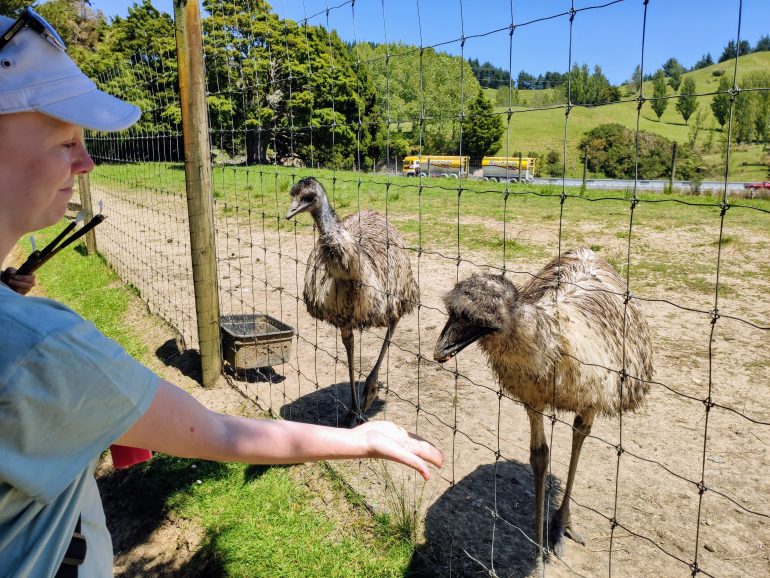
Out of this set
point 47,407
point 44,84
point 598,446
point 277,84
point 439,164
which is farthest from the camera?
point 277,84

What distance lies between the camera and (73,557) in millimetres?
1320

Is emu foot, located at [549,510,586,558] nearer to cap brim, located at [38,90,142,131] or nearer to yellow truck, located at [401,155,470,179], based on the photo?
yellow truck, located at [401,155,470,179]

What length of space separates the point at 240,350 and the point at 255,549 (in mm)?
2163

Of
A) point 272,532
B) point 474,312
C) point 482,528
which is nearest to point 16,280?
point 474,312

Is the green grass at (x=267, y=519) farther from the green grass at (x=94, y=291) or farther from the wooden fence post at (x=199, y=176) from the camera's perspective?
the green grass at (x=94, y=291)

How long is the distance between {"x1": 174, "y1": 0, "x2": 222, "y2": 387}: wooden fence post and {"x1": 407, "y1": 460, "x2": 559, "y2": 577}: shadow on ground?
263 cm

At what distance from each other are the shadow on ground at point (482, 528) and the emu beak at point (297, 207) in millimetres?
2256

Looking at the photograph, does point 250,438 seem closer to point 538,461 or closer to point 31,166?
point 31,166

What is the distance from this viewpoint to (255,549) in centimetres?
368

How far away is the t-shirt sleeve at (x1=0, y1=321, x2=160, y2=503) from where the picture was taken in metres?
1.03

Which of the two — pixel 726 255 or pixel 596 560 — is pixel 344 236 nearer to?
pixel 596 560

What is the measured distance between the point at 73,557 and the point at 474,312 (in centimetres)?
203

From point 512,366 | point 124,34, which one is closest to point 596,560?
point 512,366

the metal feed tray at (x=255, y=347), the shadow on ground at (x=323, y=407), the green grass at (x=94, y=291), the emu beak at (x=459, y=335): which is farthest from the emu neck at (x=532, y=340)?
the green grass at (x=94, y=291)
